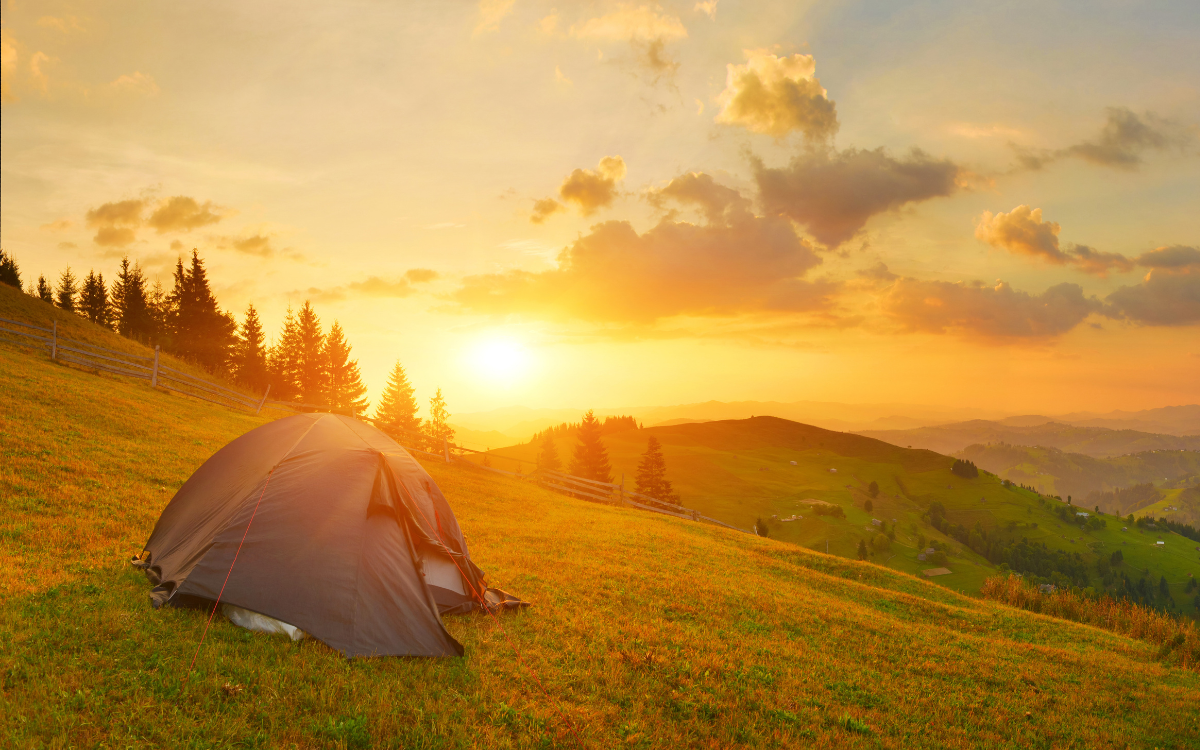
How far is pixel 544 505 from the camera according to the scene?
2448 cm

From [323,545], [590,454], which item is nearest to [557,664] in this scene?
[323,545]

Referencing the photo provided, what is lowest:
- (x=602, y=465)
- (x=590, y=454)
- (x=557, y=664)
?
(x=602, y=465)

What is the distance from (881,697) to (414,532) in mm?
7642

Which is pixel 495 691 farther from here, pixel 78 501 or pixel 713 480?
pixel 713 480

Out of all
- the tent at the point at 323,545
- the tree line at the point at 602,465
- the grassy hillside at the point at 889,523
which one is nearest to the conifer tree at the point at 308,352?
the tree line at the point at 602,465

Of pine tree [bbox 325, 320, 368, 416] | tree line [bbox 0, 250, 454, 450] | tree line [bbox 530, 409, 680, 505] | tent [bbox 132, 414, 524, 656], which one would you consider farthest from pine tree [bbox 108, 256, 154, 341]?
tent [bbox 132, 414, 524, 656]

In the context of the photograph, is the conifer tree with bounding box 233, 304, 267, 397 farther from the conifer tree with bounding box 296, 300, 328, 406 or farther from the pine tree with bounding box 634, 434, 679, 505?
the pine tree with bounding box 634, 434, 679, 505

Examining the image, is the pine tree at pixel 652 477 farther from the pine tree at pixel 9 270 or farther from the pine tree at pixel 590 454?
the pine tree at pixel 9 270

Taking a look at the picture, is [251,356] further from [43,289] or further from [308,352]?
[43,289]

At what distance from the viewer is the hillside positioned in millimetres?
5855

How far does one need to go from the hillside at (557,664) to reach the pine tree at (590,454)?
54781mm

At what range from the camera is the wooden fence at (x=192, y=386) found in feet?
90.3

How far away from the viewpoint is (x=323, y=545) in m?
7.90

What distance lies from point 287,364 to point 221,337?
6.18m
